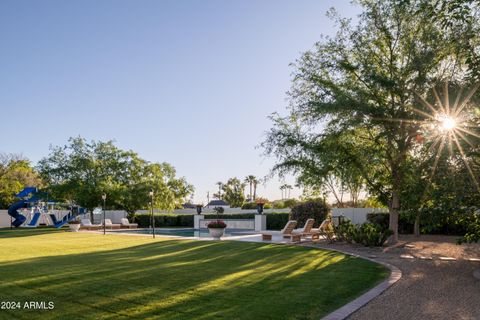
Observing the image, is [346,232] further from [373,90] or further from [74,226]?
[74,226]

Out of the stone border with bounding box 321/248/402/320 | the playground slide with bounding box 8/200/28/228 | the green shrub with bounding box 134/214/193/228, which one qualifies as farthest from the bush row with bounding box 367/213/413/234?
the playground slide with bounding box 8/200/28/228

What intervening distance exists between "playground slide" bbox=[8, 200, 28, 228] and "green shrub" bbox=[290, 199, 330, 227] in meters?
26.5

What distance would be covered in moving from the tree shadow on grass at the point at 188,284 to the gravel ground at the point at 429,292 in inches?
24.4

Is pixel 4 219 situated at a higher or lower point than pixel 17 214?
lower

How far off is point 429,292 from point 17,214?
39319 millimetres

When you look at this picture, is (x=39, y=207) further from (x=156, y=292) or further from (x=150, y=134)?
(x=156, y=292)

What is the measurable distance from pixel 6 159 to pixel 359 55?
5201 cm

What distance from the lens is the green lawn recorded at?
6348mm

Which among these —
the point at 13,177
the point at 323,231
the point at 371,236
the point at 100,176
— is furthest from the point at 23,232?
the point at 13,177

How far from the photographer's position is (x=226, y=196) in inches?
3487

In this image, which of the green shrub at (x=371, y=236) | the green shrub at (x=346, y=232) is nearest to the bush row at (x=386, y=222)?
the green shrub at (x=346, y=232)

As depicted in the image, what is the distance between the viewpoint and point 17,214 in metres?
38.8

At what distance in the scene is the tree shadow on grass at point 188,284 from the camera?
21.0ft

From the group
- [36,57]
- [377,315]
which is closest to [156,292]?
[377,315]
